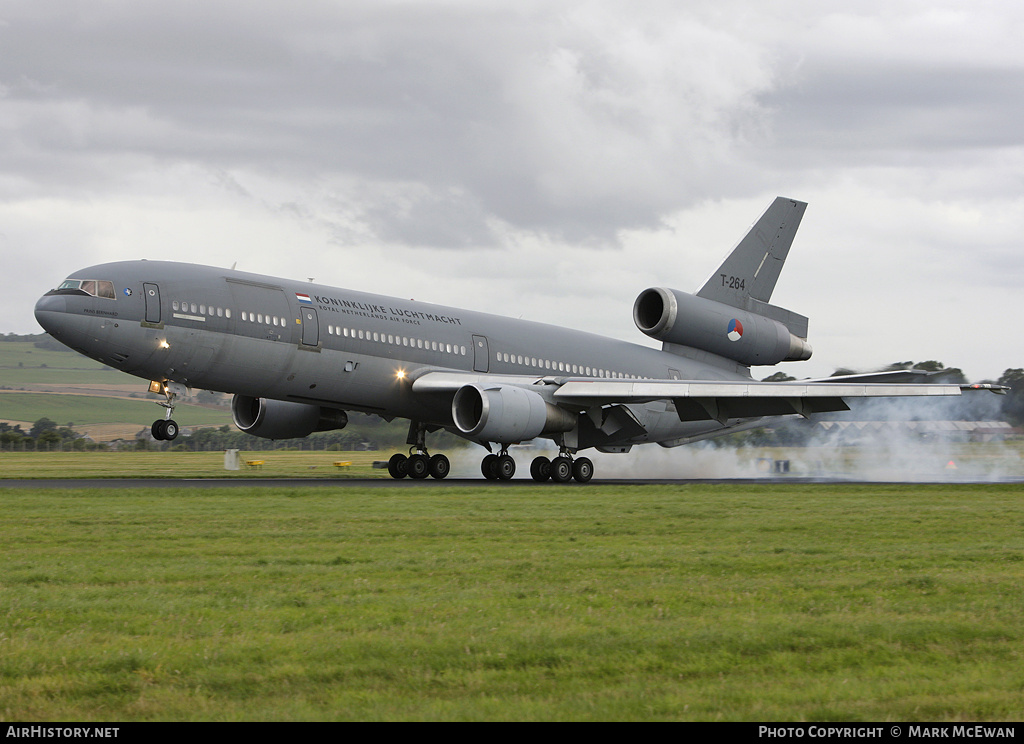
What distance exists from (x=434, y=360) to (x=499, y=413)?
3744mm

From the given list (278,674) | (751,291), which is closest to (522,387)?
(751,291)

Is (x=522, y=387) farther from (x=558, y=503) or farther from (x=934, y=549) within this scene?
(x=934, y=549)

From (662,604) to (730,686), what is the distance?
96.0 inches

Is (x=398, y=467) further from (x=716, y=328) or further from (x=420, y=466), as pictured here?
(x=716, y=328)

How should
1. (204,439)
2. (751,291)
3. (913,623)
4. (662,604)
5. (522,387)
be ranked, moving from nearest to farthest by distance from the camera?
(913,623) → (662,604) → (522,387) → (751,291) → (204,439)

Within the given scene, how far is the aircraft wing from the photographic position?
94.4 feet

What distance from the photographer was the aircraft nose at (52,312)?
24.2m

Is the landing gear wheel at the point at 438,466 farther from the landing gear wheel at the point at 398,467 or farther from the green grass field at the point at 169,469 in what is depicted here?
the green grass field at the point at 169,469

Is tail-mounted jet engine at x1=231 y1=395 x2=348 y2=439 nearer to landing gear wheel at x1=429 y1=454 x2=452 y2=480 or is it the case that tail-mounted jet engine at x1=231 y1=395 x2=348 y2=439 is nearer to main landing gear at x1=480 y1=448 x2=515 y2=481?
landing gear wheel at x1=429 y1=454 x2=452 y2=480

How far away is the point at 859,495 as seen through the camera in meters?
22.9

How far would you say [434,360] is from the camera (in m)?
30.2

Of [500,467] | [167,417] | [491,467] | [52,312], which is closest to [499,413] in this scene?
[500,467]

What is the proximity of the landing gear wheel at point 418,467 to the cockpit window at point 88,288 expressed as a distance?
1022 centimetres
